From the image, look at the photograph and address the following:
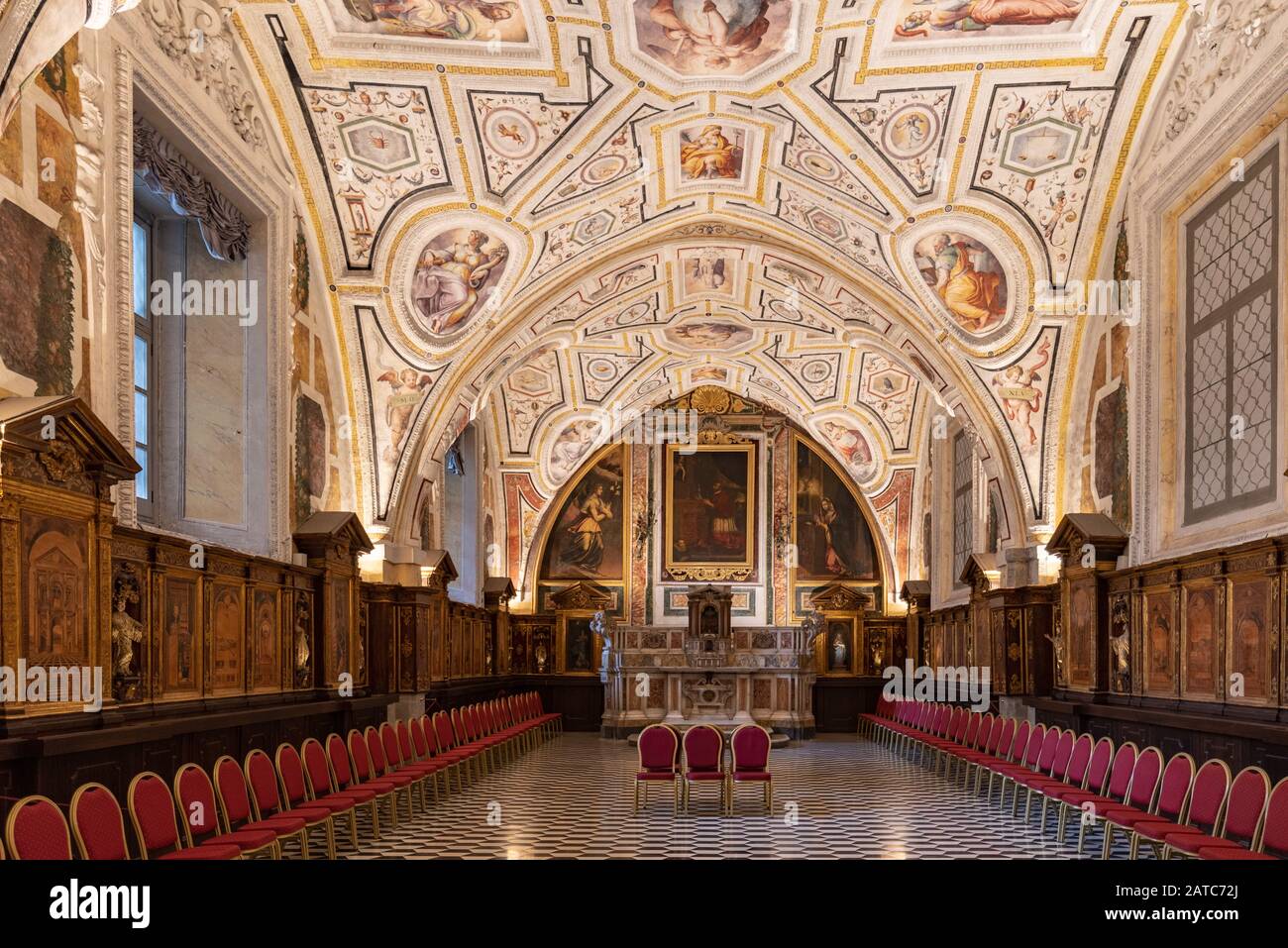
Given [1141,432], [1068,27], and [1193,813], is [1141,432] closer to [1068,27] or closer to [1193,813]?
[1068,27]

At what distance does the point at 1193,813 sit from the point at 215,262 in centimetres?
1155

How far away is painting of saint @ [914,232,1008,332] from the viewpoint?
58.3 feet

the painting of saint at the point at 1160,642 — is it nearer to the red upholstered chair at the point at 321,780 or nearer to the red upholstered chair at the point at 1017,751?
the red upholstered chair at the point at 1017,751

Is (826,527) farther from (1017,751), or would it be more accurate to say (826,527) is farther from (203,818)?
(203,818)

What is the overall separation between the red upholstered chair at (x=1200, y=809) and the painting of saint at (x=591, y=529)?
22896mm

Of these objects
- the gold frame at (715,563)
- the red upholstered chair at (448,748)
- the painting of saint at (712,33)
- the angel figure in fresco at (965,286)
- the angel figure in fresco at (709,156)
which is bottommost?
the red upholstered chair at (448,748)

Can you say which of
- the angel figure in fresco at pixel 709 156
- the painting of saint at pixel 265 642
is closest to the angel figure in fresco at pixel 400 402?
the angel figure in fresco at pixel 709 156

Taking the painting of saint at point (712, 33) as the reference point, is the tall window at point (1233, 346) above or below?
below

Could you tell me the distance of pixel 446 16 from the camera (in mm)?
13391

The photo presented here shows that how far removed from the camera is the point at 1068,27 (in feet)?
44.0

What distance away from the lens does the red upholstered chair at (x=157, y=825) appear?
7348mm

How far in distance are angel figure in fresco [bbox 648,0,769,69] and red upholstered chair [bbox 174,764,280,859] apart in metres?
9.45
